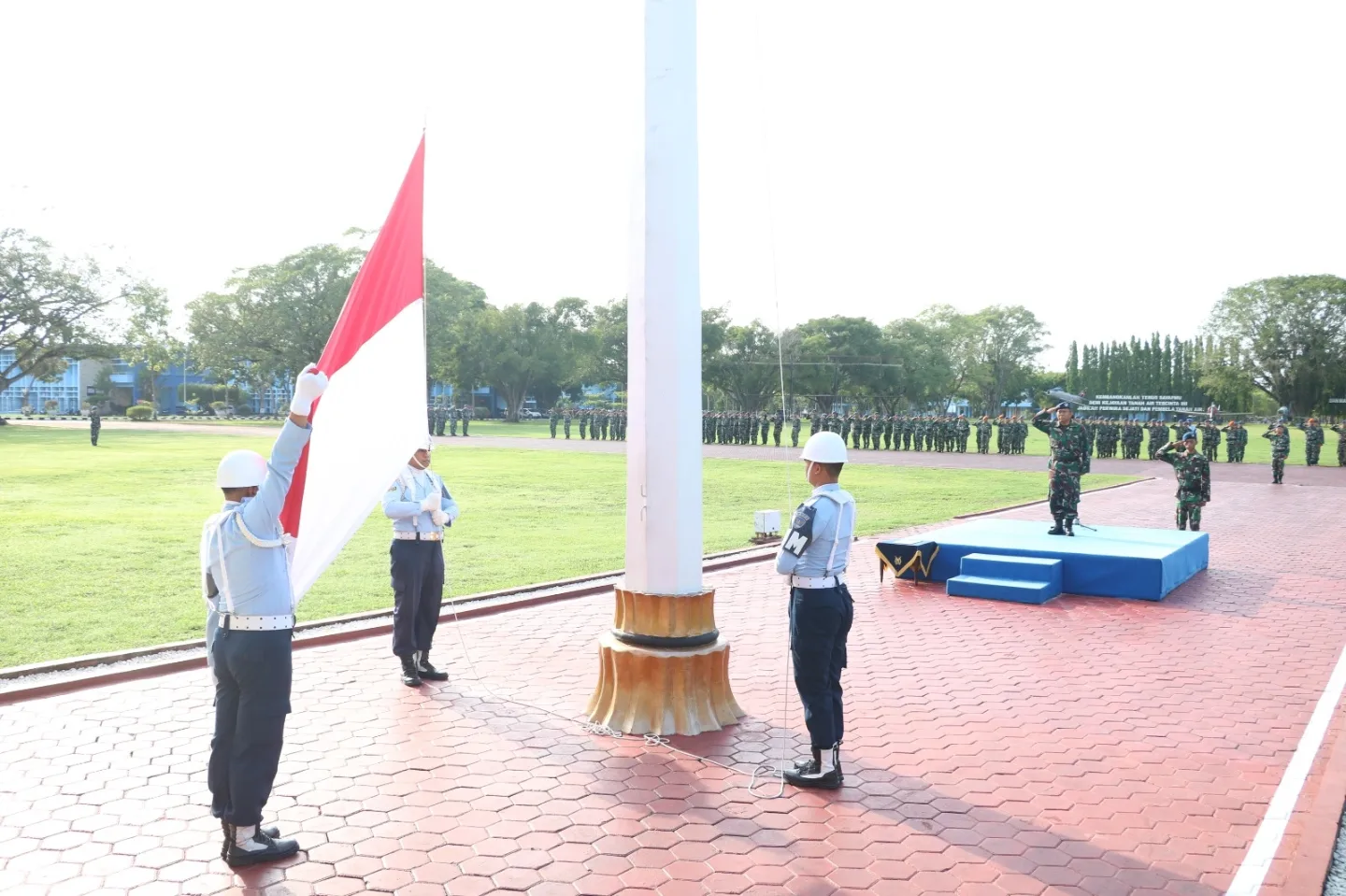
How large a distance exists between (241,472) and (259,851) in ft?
5.15

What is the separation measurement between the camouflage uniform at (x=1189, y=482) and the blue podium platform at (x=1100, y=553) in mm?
1631

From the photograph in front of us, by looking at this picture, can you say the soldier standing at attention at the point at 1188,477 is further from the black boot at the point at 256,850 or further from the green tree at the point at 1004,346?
the green tree at the point at 1004,346

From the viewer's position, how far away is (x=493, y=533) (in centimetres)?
1466

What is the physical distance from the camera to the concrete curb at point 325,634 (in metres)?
6.66

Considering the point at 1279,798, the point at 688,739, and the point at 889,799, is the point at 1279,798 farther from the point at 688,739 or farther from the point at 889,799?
the point at 688,739

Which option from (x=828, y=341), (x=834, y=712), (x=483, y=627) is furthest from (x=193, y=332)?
(x=834, y=712)

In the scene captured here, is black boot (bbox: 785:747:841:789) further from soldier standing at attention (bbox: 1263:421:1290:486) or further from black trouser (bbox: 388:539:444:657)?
soldier standing at attention (bbox: 1263:421:1290:486)

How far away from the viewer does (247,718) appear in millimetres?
4117

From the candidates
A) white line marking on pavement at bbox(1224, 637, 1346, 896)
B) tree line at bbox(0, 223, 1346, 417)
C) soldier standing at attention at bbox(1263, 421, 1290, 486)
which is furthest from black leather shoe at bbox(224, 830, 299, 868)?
tree line at bbox(0, 223, 1346, 417)

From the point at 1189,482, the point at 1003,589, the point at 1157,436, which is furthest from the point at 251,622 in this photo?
the point at 1157,436

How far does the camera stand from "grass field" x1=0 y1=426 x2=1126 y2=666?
29.8 ft

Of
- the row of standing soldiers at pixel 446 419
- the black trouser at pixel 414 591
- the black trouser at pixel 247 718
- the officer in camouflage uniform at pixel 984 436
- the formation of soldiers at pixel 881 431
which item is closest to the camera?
the black trouser at pixel 247 718

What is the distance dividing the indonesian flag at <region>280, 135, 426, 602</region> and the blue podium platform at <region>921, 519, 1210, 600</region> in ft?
25.0

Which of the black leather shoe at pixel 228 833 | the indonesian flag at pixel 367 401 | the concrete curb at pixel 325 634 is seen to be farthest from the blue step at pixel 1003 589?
the black leather shoe at pixel 228 833
